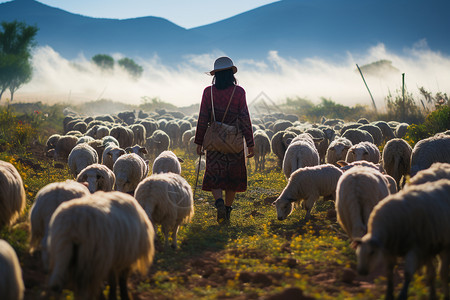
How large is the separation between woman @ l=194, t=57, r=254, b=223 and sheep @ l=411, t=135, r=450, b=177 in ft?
11.3

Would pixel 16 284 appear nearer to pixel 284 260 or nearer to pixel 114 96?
pixel 284 260

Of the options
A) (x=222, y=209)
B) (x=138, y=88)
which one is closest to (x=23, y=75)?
(x=222, y=209)

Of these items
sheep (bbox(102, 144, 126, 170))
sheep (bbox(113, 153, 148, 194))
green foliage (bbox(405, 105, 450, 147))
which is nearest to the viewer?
sheep (bbox(113, 153, 148, 194))

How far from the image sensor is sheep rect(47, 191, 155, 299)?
333cm

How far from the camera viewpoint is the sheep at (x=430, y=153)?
26.2ft

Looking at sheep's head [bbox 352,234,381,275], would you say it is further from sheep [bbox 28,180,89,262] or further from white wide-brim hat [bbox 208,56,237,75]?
white wide-brim hat [bbox 208,56,237,75]

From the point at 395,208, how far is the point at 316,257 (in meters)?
1.64

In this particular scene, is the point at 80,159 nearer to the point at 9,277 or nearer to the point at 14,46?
the point at 9,277

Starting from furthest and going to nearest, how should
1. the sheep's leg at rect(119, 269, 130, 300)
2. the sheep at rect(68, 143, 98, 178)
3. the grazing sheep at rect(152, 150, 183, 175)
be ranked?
the sheep at rect(68, 143, 98, 178)
the grazing sheep at rect(152, 150, 183, 175)
the sheep's leg at rect(119, 269, 130, 300)

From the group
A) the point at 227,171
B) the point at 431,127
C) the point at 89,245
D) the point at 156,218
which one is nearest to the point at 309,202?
the point at 227,171

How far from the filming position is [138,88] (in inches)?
4294

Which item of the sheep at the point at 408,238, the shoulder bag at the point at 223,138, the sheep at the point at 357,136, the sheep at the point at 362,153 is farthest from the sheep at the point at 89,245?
the sheep at the point at 357,136

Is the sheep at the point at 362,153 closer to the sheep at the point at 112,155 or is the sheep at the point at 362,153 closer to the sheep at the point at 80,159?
the sheep at the point at 112,155

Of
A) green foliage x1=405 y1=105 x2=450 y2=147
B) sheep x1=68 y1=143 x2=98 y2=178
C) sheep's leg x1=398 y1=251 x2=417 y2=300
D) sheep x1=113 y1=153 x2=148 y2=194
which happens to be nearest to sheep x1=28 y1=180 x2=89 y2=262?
sheep's leg x1=398 y1=251 x2=417 y2=300
